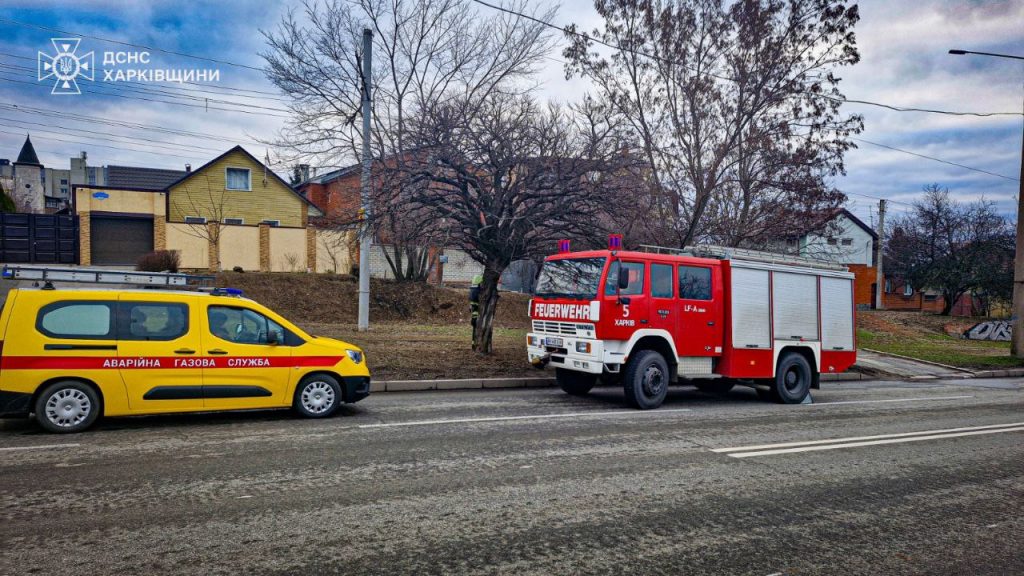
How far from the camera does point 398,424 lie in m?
8.59

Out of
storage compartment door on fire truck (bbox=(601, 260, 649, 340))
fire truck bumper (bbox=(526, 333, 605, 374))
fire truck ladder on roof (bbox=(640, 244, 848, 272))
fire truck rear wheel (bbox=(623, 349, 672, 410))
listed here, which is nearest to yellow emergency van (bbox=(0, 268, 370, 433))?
fire truck bumper (bbox=(526, 333, 605, 374))

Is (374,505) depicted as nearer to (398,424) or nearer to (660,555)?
(660,555)

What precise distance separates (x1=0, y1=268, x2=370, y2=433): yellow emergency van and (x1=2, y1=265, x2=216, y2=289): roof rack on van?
188mm

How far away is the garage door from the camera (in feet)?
104

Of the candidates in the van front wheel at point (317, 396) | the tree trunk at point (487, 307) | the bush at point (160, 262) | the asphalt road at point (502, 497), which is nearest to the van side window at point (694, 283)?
the asphalt road at point (502, 497)

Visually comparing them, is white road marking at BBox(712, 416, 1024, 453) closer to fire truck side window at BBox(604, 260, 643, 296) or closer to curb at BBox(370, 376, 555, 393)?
fire truck side window at BBox(604, 260, 643, 296)

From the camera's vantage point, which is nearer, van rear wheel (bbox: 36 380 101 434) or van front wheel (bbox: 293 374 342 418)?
van rear wheel (bbox: 36 380 101 434)

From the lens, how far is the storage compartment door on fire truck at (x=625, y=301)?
10344 mm

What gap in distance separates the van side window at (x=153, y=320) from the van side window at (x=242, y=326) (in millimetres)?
344

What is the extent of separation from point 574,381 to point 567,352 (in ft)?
4.21

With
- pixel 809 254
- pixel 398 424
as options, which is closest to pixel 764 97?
pixel 809 254

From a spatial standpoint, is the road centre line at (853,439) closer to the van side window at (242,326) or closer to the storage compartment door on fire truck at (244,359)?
the storage compartment door on fire truck at (244,359)

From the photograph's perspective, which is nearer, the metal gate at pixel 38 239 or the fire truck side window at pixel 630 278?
the fire truck side window at pixel 630 278

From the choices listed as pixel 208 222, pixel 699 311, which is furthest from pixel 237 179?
pixel 699 311
